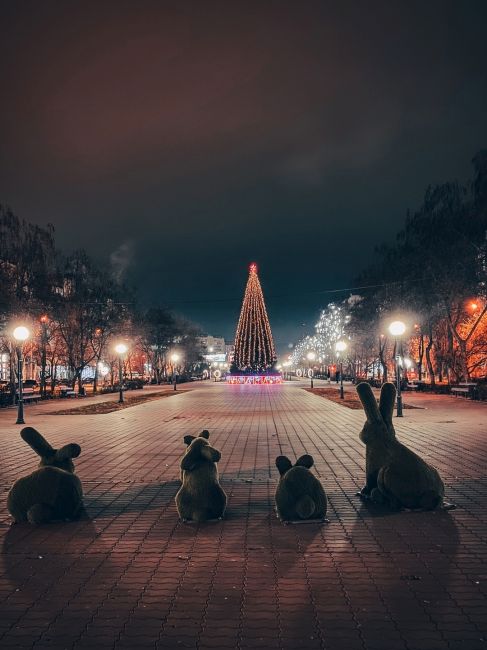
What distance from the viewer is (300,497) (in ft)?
23.5

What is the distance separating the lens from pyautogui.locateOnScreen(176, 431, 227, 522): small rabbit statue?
7242 mm

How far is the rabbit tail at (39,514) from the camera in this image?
23.7 ft

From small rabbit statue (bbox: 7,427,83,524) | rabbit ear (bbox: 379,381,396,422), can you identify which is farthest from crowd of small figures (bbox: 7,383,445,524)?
rabbit ear (bbox: 379,381,396,422)

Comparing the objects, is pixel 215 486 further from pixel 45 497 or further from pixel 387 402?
pixel 387 402

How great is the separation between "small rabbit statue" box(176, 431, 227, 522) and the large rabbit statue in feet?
6.89

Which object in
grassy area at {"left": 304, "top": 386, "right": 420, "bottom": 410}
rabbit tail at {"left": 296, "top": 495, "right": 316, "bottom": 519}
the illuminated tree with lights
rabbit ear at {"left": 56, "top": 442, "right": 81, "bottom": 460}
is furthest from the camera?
the illuminated tree with lights

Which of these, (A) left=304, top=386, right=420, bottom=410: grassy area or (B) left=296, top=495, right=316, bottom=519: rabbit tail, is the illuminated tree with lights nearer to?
A: (A) left=304, top=386, right=420, bottom=410: grassy area

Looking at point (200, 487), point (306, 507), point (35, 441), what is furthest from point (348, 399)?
point (35, 441)

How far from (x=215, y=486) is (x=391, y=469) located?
7.42 feet

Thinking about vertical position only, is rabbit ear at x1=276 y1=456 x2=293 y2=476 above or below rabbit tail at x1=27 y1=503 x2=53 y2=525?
above

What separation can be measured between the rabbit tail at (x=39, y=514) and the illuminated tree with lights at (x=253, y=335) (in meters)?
54.9

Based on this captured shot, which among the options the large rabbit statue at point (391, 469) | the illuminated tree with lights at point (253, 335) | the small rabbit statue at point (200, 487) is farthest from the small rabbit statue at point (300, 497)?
the illuminated tree with lights at point (253, 335)

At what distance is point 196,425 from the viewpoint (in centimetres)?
1947

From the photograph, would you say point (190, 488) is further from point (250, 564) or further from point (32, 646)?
point (32, 646)
